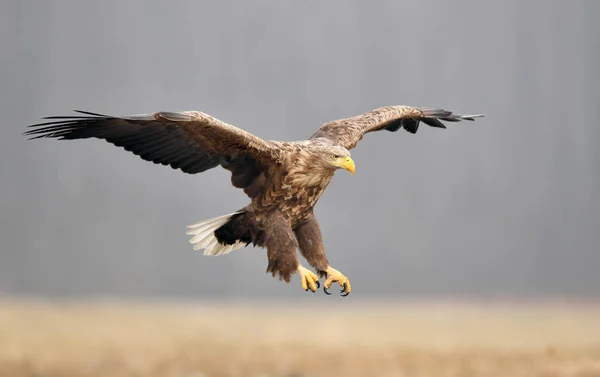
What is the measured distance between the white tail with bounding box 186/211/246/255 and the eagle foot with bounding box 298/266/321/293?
35.0 inches

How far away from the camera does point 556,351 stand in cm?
754

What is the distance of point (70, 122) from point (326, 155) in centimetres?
148

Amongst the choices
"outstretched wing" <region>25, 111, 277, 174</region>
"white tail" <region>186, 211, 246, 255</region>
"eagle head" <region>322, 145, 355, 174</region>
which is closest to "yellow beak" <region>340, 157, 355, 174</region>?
"eagle head" <region>322, 145, 355, 174</region>

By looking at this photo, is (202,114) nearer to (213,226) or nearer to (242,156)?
(242,156)

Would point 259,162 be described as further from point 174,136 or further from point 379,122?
point 379,122

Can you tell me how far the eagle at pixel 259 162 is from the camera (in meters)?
4.70

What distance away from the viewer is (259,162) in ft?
16.2

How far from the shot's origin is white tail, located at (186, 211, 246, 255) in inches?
215

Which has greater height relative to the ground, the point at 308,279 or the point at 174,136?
the point at 174,136

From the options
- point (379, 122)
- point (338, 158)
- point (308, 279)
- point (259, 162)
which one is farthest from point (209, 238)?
point (379, 122)

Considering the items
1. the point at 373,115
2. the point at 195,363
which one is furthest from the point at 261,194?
the point at 195,363

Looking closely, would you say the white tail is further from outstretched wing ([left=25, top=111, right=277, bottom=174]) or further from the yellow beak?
the yellow beak

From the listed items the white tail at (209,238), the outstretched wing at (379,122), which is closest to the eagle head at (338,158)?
the outstretched wing at (379,122)

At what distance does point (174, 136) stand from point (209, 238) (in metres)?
0.90
